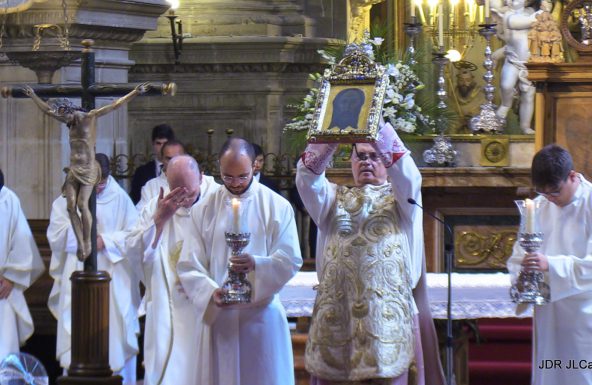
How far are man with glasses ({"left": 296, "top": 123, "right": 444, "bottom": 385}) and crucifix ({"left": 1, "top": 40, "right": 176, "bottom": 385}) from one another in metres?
1.40

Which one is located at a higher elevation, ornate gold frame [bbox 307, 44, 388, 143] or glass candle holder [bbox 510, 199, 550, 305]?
ornate gold frame [bbox 307, 44, 388, 143]

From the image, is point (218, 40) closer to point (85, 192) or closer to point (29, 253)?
point (29, 253)

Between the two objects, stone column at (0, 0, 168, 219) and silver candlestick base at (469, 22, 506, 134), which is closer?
silver candlestick base at (469, 22, 506, 134)

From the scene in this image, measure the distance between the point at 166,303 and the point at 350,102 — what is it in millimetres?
3243

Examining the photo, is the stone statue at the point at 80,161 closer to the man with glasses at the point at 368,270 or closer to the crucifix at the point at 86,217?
the crucifix at the point at 86,217

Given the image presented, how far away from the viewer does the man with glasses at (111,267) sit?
14562mm

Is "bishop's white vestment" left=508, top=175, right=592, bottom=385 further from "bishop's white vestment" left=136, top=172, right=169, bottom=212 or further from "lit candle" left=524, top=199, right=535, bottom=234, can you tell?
"bishop's white vestment" left=136, top=172, right=169, bottom=212

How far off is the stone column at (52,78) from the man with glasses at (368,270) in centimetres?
732

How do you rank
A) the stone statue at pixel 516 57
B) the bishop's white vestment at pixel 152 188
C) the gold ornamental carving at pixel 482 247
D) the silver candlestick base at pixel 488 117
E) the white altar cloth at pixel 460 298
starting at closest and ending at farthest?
the white altar cloth at pixel 460 298, the gold ornamental carving at pixel 482 247, the bishop's white vestment at pixel 152 188, the silver candlestick base at pixel 488 117, the stone statue at pixel 516 57

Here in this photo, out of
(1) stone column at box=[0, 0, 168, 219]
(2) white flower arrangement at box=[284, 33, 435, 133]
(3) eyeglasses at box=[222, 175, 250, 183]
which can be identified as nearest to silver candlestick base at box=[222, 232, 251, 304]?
(3) eyeglasses at box=[222, 175, 250, 183]

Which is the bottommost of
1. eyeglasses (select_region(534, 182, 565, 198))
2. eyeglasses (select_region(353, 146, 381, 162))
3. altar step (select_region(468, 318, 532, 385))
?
altar step (select_region(468, 318, 532, 385))

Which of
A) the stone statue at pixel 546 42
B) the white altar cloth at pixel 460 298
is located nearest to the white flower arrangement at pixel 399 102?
the stone statue at pixel 546 42

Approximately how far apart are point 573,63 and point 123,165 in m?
6.01

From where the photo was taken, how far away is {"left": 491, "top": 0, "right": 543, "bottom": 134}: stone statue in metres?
15.4
